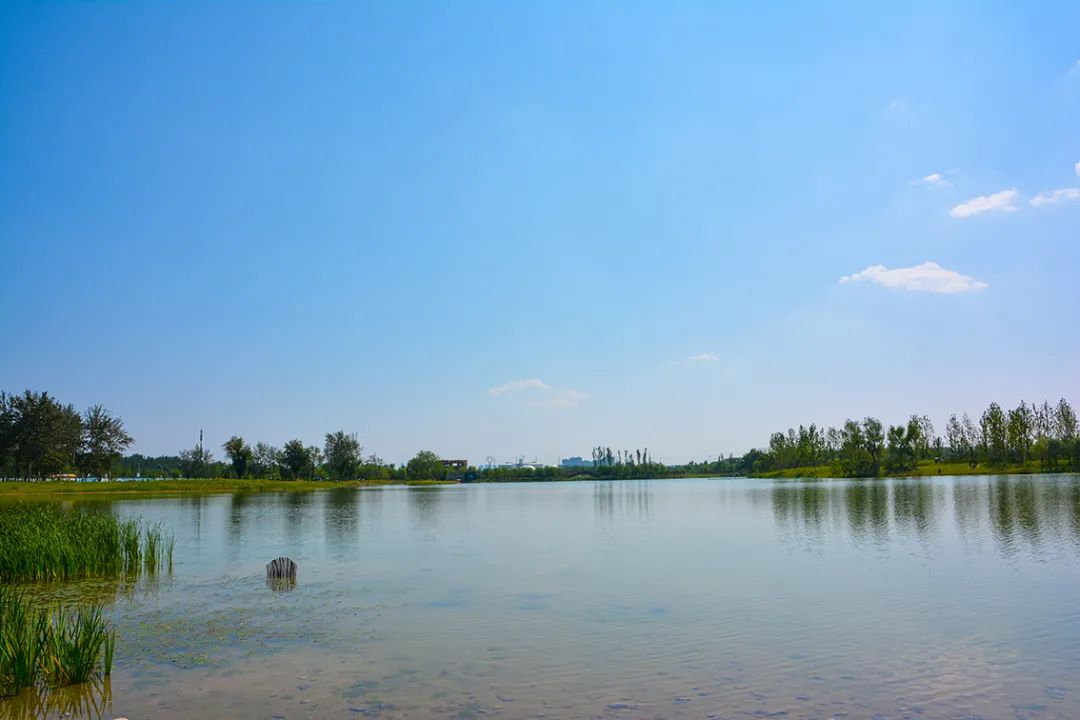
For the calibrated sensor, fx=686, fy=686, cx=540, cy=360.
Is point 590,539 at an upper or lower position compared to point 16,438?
lower

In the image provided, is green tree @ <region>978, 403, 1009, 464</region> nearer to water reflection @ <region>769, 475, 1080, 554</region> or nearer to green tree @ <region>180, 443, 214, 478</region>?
water reflection @ <region>769, 475, 1080, 554</region>

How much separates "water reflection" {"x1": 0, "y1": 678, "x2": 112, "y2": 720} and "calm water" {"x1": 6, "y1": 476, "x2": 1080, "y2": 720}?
0.05 m

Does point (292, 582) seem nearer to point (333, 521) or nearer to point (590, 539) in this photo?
point (590, 539)

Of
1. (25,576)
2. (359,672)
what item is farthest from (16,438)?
(359,672)

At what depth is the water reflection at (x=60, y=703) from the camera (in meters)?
10.3

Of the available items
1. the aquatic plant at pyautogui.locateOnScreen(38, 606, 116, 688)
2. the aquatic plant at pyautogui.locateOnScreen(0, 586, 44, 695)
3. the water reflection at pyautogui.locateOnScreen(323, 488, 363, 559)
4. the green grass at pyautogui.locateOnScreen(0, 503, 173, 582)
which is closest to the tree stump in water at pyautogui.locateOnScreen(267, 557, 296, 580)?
the green grass at pyautogui.locateOnScreen(0, 503, 173, 582)

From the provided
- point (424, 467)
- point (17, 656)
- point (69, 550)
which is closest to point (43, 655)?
point (17, 656)

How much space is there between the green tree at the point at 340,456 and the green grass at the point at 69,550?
406ft

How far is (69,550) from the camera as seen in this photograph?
71.7 ft

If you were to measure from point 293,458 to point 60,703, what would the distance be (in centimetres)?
12943

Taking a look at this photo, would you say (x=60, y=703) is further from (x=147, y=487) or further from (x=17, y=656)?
(x=147, y=487)

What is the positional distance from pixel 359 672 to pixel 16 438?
98.1 meters

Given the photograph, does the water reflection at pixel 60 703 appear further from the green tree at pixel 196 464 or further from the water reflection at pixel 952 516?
the green tree at pixel 196 464

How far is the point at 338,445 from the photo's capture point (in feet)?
487
